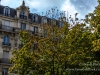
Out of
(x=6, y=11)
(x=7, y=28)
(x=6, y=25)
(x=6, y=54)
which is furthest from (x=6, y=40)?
(x=6, y=11)

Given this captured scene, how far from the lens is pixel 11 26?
4178 cm

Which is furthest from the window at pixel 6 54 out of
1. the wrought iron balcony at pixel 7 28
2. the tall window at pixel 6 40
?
the wrought iron balcony at pixel 7 28

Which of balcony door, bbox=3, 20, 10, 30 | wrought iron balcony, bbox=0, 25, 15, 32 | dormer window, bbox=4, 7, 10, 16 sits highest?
dormer window, bbox=4, 7, 10, 16

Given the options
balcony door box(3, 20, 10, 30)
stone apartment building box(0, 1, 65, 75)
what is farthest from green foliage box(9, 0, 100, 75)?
balcony door box(3, 20, 10, 30)

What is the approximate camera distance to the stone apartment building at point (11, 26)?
39984 mm

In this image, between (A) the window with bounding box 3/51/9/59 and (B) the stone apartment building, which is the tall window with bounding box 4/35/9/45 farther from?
(A) the window with bounding box 3/51/9/59

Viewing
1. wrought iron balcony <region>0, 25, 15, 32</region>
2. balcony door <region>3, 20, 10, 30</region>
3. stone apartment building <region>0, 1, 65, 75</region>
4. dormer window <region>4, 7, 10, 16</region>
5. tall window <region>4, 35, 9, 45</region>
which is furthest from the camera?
dormer window <region>4, 7, 10, 16</region>

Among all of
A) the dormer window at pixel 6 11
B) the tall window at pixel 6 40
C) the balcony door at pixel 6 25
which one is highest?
the dormer window at pixel 6 11

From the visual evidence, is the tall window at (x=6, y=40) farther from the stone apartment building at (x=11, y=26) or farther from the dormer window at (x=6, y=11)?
the dormer window at (x=6, y=11)

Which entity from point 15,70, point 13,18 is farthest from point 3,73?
point 15,70

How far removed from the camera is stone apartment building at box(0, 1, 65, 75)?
3998 centimetres

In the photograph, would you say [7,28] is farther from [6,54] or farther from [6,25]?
[6,54]

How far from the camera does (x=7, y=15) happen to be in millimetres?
41719

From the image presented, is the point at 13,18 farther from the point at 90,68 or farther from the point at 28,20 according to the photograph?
the point at 90,68
